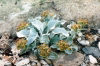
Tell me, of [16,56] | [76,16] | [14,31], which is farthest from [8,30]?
[76,16]

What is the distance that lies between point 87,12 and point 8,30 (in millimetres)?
1440

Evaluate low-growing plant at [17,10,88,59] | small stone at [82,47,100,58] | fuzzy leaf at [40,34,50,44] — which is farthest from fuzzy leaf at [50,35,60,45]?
small stone at [82,47,100,58]

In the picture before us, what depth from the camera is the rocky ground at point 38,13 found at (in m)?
3.96

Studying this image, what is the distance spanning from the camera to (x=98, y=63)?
4.00 metres

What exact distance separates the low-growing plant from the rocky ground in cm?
14

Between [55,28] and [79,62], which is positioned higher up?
[55,28]

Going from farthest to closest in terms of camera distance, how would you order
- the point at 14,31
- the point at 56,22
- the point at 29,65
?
the point at 14,31, the point at 56,22, the point at 29,65

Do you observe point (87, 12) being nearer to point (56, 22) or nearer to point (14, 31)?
point (56, 22)

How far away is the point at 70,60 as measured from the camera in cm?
396

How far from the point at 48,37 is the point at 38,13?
2.58ft

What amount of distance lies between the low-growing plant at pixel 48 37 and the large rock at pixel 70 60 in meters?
0.09

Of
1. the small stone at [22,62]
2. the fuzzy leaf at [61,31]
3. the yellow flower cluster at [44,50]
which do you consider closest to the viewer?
the yellow flower cluster at [44,50]

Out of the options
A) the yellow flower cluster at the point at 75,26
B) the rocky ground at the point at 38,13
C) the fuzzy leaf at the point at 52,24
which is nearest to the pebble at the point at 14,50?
the rocky ground at the point at 38,13

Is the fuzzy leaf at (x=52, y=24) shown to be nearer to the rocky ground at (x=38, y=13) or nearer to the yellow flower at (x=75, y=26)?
the yellow flower at (x=75, y=26)
